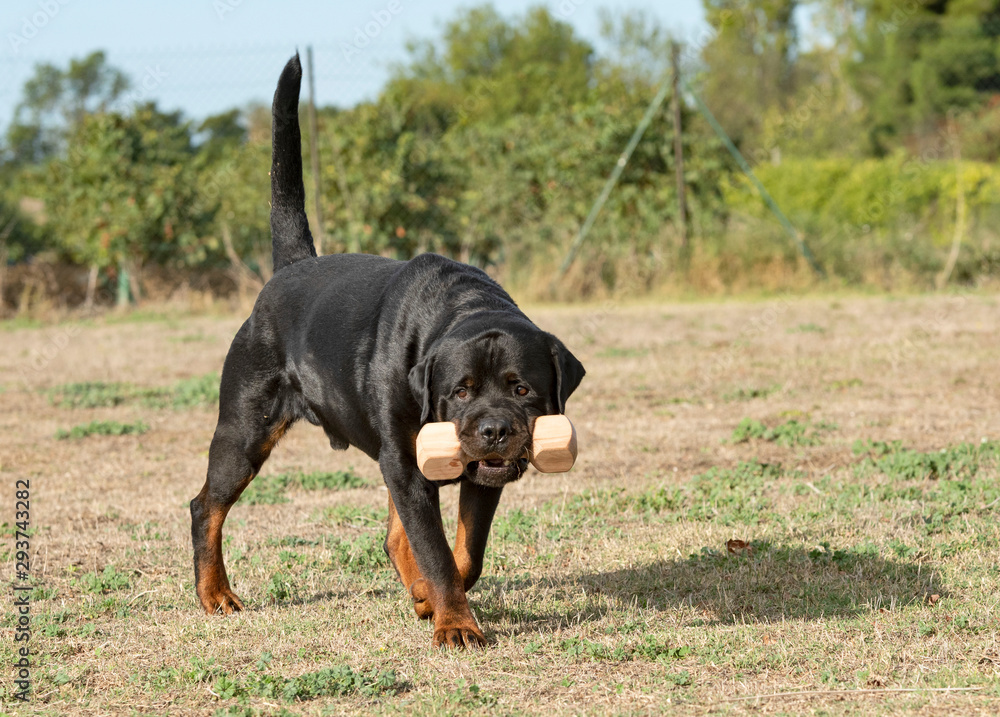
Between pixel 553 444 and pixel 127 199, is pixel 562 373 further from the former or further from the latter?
pixel 127 199

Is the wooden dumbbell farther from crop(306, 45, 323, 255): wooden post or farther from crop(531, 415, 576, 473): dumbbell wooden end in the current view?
crop(306, 45, 323, 255): wooden post

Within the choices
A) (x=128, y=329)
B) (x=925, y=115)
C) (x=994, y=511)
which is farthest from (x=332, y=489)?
(x=925, y=115)

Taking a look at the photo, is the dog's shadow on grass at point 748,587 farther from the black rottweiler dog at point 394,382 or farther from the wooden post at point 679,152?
the wooden post at point 679,152

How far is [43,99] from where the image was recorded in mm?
42500

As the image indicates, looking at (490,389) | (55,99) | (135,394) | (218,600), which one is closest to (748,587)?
(490,389)

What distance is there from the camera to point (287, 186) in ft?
15.7

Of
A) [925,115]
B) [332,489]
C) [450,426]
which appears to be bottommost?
[332,489]

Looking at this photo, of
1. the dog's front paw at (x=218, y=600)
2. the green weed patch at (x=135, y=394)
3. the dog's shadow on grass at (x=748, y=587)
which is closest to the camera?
the dog's shadow on grass at (x=748, y=587)

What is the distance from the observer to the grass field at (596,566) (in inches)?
124

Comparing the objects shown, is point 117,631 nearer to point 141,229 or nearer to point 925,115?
point 141,229

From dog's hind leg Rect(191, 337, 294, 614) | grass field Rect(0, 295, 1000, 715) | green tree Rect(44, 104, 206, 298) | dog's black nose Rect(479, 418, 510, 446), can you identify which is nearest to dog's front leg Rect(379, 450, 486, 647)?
grass field Rect(0, 295, 1000, 715)

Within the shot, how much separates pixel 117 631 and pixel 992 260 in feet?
50.2

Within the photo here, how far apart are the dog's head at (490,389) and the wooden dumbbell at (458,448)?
32mm

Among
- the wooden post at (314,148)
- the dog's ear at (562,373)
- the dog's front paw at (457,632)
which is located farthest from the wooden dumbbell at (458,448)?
the wooden post at (314,148)
